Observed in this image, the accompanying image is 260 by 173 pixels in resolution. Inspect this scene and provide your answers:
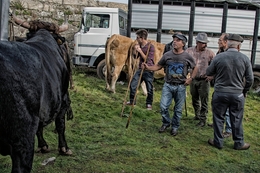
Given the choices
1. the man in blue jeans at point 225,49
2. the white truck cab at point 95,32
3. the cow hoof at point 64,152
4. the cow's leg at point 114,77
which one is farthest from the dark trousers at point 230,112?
the white truck cab at point 95,32

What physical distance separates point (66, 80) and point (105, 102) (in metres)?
3.97

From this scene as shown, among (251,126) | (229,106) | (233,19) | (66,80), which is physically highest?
(233,19)

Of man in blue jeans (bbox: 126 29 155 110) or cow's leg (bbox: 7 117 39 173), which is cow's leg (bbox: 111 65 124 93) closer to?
man in blue jeans (bbox: 126 29 155 110)

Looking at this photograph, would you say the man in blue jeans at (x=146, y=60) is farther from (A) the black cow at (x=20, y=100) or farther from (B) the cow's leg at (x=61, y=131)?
(A) the black cow at (x=20, y=100)

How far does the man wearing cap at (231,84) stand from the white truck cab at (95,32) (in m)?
6.91

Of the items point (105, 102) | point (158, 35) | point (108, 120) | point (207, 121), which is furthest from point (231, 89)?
point (158, 35)

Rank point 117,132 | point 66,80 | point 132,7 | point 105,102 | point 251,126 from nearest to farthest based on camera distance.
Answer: point 66,80 < point 117,132 < point 251,126 < point 105,102 < point 132,7

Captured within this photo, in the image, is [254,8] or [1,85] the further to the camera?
[254,8]

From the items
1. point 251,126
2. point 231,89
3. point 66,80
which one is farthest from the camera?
point 251,126

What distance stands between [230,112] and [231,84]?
49 centimetres

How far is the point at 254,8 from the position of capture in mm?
11031

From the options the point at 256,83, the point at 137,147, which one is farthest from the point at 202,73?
the point at 256,83

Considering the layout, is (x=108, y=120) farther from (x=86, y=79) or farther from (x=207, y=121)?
(x=86, y=79)

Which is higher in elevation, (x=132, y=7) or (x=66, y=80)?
(x=132, y=7)
